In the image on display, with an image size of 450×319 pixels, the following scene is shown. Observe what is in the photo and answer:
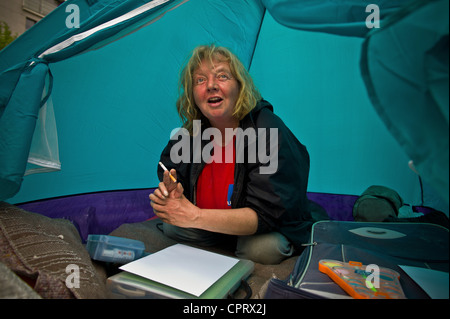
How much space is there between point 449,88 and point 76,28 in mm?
901

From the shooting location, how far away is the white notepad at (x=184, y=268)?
53 centimetres

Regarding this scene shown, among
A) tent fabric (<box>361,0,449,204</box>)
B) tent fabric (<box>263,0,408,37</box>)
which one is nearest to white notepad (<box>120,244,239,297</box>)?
tent fabric (<box>361,0,449,204</box>)

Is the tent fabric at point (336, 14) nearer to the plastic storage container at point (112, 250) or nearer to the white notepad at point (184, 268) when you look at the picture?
the white notepad at point (184, 268)

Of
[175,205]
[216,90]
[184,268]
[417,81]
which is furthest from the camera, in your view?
[216,90]

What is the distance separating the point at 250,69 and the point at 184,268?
1.28 metres

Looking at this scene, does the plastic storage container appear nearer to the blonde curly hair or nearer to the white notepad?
the white notepad

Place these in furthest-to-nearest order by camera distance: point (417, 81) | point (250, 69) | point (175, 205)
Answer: point (250, 69)
point (175, 205)
point (417, 81)

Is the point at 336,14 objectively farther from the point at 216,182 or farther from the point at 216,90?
the point at 216,182

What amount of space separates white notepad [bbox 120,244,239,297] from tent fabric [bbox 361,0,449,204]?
42cm

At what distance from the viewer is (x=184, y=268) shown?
0.61m

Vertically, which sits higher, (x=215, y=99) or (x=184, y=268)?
(x=215, y=99)

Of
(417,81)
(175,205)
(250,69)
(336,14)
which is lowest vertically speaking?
(175,205)

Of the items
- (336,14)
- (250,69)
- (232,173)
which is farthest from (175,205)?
(250,69)
